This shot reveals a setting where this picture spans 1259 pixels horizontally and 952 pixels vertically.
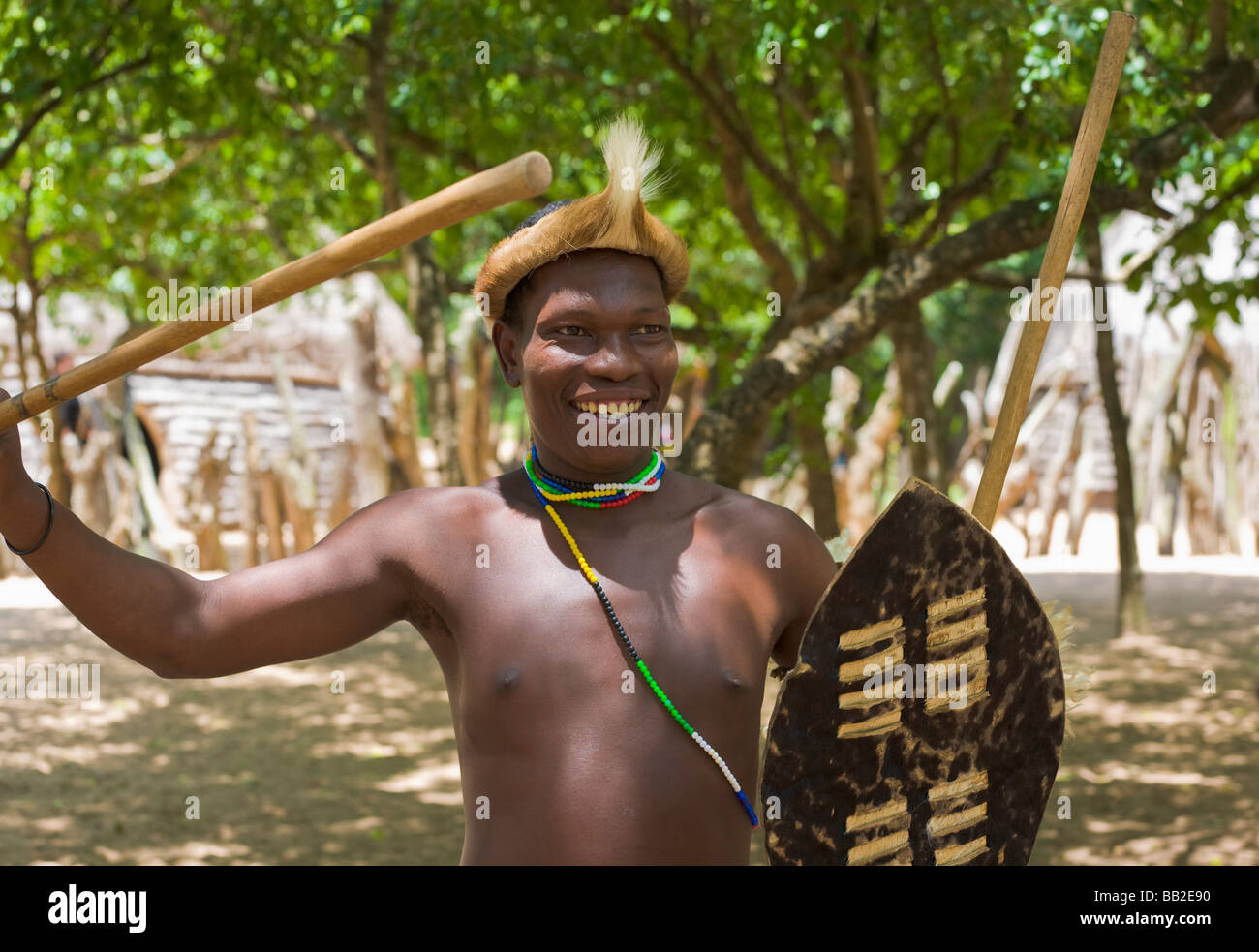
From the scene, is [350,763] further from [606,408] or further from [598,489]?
[606,408]

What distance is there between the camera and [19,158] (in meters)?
9.97

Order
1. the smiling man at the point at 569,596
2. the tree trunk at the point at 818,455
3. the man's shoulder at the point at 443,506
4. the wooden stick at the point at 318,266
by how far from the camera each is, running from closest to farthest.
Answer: the wooden stick at the point at 318,266 < the smiling man at the point at 569,596 < the man's shoulder at the point at 443,506 < the tree trunk at the point at 818,455

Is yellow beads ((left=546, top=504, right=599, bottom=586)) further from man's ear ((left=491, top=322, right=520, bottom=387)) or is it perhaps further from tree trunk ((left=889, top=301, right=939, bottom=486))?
tree trunk ((left=889, top=301, right=939, bottom=486))

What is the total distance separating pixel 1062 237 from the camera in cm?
204

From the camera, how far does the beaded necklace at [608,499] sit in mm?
1952

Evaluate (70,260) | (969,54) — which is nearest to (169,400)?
(70,260)

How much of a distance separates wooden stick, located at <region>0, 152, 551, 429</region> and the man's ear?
38cm

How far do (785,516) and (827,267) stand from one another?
4290mm

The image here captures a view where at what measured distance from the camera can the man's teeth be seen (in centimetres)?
199

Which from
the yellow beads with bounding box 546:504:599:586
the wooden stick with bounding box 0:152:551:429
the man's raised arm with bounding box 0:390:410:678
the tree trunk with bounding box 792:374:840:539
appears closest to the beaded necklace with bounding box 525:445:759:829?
the yellow beads with bounding box 546:504:599:586

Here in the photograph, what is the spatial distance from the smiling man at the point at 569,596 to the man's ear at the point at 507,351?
0.8 inches

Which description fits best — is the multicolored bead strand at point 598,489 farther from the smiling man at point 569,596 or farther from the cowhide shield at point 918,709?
the cowhide shield at point 918,709

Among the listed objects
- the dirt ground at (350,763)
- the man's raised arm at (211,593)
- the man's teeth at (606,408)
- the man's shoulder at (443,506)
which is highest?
the man's teeth at (606,408)

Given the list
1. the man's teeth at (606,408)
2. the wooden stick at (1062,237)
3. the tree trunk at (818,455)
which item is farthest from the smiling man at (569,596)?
the tree trunk at (818,455)
